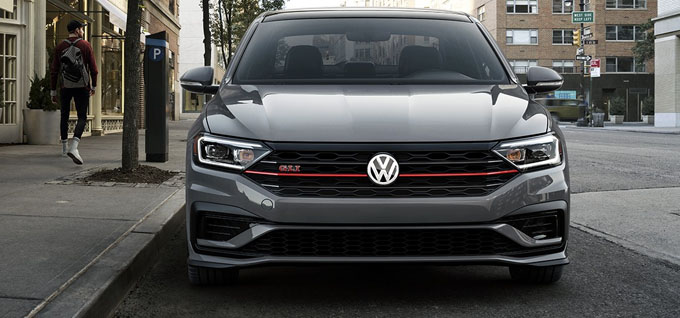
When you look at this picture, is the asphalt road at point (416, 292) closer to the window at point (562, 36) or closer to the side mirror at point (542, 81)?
the side mirror at point (542, 81)

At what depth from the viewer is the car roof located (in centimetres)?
531

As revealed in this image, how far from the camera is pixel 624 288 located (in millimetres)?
4195

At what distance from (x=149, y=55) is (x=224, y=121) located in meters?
7.96

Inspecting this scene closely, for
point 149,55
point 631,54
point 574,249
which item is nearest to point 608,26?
point 631,54

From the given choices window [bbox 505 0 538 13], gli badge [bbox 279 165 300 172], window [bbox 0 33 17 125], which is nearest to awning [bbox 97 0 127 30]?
window [bbox 0 33 17 125]

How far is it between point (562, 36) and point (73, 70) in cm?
5832

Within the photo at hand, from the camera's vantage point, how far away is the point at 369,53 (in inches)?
198

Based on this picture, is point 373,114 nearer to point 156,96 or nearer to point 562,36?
point 156,96

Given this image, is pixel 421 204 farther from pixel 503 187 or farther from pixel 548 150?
pixel 548 150

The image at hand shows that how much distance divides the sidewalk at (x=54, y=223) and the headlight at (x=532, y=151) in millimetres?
2122

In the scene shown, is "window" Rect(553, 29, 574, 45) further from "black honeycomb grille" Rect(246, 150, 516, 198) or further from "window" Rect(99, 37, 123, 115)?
"black honeycomb grille" Rect(246, 150, 516, 198)

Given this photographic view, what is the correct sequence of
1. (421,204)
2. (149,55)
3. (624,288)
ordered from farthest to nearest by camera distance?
1. (149,55)
2. (624,288)
3. (421,204)

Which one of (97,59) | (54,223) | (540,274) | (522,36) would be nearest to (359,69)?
(540,274)

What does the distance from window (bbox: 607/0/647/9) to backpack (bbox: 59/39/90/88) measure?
5822 centimetres
